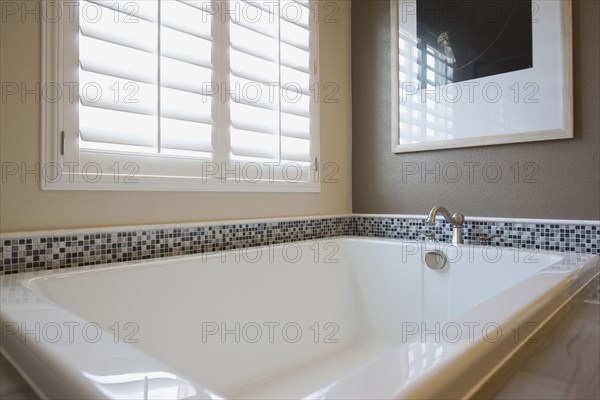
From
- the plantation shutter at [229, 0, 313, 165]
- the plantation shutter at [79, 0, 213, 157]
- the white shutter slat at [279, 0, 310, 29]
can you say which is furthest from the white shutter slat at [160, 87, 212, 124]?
the white shutter slat at [279, 0, 310, 29]

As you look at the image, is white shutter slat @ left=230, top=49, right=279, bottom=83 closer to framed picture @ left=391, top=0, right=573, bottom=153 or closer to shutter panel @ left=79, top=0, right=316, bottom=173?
shutter panel @ left=79, top=0, right=316, bottom=173

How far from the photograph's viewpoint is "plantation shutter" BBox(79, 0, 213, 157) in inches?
53.3

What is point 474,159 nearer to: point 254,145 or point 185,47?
point 254,145

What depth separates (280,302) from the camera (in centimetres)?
160

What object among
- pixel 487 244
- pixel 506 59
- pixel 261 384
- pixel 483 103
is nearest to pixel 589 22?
pixel 506 59

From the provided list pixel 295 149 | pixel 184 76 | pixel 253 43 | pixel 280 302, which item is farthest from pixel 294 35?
pixel 280 302

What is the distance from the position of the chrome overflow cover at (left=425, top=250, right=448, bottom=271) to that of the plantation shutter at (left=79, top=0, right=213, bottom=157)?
100 cm

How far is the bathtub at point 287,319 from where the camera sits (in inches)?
19.8

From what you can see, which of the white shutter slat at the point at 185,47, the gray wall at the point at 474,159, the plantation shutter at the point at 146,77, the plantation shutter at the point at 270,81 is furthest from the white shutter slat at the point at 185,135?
the gray wall at the point at 474,159

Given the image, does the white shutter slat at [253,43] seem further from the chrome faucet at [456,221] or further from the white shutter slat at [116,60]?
the chrome faucet at [456,221]

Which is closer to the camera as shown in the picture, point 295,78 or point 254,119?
point 254,119

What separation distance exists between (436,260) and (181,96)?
1210 millimetres

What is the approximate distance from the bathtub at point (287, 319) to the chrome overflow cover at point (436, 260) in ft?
0.06

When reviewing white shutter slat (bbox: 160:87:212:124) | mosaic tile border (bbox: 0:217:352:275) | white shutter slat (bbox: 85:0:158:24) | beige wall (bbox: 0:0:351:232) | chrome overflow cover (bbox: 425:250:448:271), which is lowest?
chrome overflow cover (bbox: 425:250:448:271)
